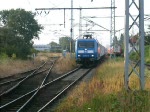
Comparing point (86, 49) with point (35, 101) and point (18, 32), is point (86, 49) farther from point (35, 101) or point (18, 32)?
point (18, 32)

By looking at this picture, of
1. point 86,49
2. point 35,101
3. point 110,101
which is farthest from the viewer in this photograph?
point 86,49

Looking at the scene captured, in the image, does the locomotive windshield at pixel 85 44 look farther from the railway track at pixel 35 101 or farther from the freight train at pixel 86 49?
the railway track at pixel 35 101

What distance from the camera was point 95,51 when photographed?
38906 millimetres

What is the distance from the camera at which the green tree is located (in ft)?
161

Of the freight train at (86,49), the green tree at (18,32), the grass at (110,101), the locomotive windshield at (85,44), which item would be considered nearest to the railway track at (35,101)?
the grass at (110,101)

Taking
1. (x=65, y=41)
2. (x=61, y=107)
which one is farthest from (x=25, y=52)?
(x=65, y=41)

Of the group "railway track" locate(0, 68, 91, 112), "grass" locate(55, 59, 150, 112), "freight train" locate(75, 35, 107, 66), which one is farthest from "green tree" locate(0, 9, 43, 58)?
"grass" locate(55, 59, 150, 112)

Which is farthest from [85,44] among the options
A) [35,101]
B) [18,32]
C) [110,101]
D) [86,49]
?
[18,32]

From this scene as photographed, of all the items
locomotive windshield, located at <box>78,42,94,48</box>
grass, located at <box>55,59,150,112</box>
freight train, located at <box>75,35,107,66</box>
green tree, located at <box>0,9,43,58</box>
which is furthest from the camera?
green tree, located at <box>0,9,43,58</box>

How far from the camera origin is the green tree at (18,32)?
49156mm

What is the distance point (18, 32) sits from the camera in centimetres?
6706

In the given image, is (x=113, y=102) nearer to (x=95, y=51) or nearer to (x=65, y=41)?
(x=95, y=51)

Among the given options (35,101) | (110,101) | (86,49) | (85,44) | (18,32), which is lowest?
(35,101)

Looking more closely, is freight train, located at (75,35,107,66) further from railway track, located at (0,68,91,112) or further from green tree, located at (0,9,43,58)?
railway track, located at (0,68,91,112)
